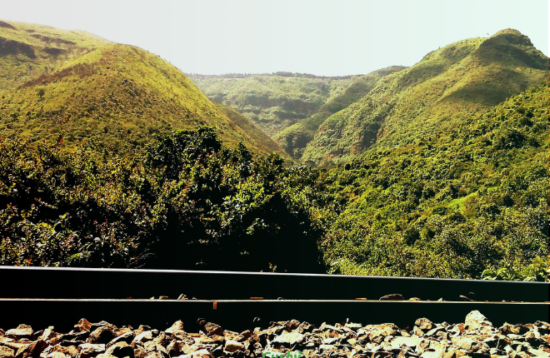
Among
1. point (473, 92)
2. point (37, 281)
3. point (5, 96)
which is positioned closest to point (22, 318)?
point (37, 281)

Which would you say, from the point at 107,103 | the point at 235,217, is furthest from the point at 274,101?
the point at 235,217

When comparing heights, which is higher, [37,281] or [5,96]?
[5,96]

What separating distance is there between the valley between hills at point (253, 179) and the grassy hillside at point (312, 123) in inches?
1115

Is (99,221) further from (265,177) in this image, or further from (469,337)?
(469,337)

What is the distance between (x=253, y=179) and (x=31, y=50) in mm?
105986

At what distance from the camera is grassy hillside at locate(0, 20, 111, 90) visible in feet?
264

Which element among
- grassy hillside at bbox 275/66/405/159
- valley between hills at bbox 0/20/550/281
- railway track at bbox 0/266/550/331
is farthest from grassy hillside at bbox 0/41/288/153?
railway track at bbox 0/266/550/331

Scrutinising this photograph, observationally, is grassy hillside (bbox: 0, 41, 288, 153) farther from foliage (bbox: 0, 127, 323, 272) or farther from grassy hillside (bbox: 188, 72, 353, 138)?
grassy hillside (bbox: 188, 72, 353, 138)

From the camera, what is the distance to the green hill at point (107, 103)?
5197 cm

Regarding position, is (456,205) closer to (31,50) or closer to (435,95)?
(435,95)

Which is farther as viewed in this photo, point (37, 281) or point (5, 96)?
point (5, 96)

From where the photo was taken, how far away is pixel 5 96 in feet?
206

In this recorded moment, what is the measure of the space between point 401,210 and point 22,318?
3226cm

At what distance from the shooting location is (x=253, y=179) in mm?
10852
